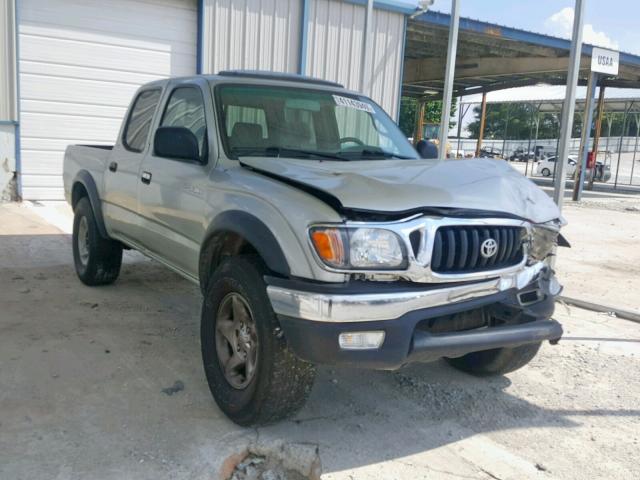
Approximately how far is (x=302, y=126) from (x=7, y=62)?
27.6 ft

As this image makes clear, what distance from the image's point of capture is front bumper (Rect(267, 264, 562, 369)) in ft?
9.29

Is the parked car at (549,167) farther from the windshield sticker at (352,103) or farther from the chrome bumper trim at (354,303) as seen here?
the chrome bumper trim at (354,303)

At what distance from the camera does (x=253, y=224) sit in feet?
10.6

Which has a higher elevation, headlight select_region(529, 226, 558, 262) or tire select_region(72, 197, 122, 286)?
headlight select_region(529, 226, 558, 262)

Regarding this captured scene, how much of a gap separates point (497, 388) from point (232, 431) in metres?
1.80

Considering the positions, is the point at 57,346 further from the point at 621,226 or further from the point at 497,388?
the point at 621,226

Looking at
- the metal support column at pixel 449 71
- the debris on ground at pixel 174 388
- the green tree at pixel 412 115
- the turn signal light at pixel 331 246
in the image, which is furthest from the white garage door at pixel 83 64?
the green tree at pixel 412 115

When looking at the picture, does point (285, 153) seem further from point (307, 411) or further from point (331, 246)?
point (307, 411)

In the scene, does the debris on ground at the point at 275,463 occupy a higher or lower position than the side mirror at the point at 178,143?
lower

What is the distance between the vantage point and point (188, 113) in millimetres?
4613

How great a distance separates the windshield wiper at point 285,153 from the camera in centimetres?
407

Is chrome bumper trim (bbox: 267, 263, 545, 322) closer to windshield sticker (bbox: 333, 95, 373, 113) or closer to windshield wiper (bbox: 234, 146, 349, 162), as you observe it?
windshield wiper (bbox: 234, 146, 349, 162)

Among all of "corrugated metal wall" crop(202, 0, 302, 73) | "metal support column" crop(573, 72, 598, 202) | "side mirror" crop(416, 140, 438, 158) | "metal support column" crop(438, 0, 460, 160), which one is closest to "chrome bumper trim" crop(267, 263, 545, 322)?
"side mirror" crop(416, 140, 438, 158)

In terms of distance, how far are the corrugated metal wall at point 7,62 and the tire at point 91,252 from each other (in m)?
5.66
